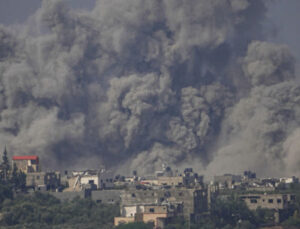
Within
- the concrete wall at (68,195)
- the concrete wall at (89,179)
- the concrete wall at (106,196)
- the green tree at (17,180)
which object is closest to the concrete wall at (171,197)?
the concrete wall at (106,196)

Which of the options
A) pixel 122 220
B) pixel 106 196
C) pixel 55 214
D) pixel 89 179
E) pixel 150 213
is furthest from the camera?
pixel 89 179

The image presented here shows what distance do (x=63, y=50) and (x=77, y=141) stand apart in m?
7.88

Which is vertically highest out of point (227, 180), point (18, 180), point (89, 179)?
point (227, 180)

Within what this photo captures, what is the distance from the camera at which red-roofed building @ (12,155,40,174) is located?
9375 centimetres

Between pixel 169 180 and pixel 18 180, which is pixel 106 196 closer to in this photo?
pixel 18 180

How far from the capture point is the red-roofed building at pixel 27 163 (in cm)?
9375

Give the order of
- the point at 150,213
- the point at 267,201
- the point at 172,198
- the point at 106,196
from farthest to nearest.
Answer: the point at 106,196, the point at 267,201, the point at 172,198, the point at 150,213

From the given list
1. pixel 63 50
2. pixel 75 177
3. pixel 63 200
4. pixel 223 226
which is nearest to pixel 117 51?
pixel 63 50

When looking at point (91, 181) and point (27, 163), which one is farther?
point (27, 163)

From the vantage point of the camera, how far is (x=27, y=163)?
313 ft

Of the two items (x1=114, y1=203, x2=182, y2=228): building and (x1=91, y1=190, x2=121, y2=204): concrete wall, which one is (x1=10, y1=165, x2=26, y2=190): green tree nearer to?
(x1=91, y1=190, x2=121, y2=204): concrete wall

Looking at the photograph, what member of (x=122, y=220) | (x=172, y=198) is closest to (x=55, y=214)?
(x=122, y=220)

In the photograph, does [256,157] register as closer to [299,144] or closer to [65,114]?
[299,144]

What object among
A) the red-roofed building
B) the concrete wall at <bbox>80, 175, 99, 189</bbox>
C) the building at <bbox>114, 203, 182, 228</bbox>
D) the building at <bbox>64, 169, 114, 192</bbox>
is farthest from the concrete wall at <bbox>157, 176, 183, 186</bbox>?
the building at <bbox>114, 203, 182, 228</bbox>
